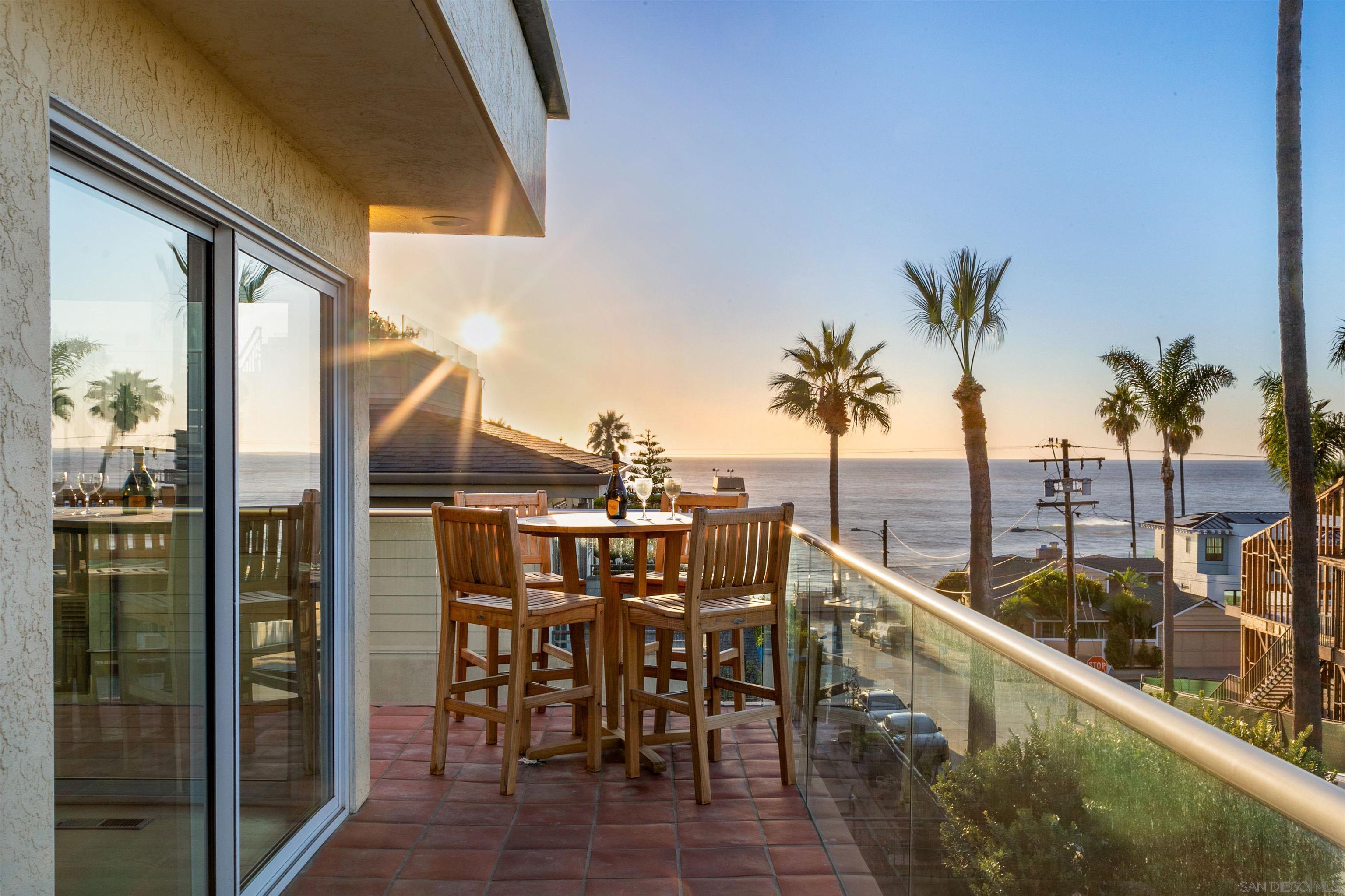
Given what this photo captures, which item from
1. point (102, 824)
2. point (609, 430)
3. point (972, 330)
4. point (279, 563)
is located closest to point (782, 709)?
point (279, 563)

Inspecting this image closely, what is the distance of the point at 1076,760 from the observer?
1118 mm

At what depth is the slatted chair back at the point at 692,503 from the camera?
4953 mm

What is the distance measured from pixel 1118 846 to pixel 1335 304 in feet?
116

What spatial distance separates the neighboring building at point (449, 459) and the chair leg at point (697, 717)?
3246 mm

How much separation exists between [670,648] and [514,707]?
93cm

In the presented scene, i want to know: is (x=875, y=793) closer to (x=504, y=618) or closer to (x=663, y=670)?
(x=504, y=618)

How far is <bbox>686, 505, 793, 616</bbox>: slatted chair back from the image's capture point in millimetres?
3402

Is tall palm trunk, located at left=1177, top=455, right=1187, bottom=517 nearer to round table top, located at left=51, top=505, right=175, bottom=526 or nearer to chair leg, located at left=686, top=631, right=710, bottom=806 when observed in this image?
chair leg, located at left=686, top=631, right=710, bottom=806

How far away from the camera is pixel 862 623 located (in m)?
2.74

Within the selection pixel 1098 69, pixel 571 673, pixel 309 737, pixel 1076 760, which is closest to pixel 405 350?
pixel 571 673

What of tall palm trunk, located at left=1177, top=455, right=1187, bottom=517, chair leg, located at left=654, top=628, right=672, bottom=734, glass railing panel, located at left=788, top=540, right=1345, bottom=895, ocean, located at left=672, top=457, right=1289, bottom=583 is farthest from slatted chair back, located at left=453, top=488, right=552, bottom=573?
ocean, located at left=672, top=457, right=1289, bottom=583

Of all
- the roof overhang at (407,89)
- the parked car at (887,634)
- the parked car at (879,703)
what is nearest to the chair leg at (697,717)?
the parked car at (879,703)

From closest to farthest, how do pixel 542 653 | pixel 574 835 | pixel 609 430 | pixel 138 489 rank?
pixel 138 489, pixel 574 835, pixel 542 653, pixel 609 430

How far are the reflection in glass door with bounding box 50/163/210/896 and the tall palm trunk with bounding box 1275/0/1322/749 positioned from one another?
10172mm
